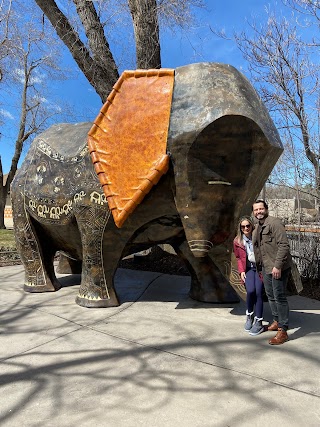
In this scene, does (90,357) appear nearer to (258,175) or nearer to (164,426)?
(164,426)

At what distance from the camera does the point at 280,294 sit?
3580 millimetres

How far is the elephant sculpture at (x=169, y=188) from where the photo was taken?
3.56 metres

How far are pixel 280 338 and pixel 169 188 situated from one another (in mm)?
1772

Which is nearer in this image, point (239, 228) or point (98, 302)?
point (239, 228)

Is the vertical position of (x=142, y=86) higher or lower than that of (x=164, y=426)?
higher

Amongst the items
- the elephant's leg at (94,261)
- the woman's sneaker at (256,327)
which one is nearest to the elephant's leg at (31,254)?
the elephant's leg at (94,261)

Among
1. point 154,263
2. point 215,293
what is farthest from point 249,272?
Answer: point 154,263

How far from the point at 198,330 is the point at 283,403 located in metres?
1.48

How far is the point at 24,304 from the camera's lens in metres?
4.96

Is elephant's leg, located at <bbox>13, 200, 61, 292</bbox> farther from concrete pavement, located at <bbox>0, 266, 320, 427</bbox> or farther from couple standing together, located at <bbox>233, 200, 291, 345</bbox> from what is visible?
couple standing together, located at <bbox>233, 200, 291, 345</bbox>

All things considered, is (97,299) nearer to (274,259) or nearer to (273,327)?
(273,327)

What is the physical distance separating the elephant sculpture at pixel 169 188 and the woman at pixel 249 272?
0.14m

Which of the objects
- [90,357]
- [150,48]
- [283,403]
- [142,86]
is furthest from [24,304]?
[150,48]

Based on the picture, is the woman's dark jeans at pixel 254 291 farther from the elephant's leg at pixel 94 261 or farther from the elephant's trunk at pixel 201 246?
the elephant's leg at pixel 94 261
